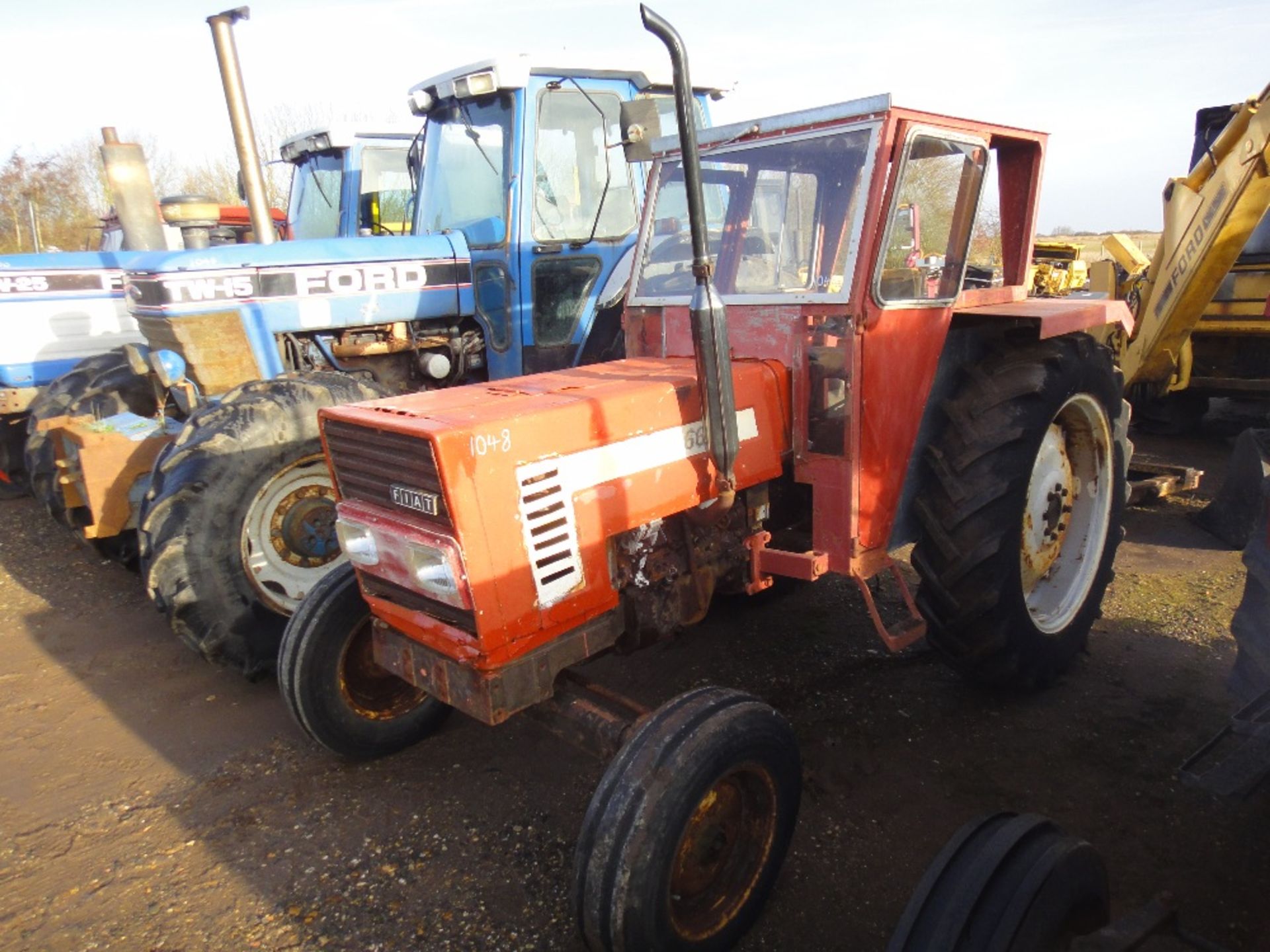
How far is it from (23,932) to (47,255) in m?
5.30

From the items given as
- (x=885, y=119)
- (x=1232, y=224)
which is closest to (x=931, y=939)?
(x=885, y=119)

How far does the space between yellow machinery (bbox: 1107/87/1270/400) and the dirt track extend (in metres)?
2.81

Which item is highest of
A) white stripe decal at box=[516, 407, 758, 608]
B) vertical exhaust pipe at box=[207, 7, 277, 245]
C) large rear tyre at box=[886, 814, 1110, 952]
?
vertical exhaust pipe at box=[207, 7, 277, 245]

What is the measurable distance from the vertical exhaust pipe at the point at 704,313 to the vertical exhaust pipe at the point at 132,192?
17.9 ft

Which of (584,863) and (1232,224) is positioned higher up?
(1232,224)

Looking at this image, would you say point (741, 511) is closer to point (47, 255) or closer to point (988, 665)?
point (988, 665)

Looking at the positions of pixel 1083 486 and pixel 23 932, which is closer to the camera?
pixel 23 932

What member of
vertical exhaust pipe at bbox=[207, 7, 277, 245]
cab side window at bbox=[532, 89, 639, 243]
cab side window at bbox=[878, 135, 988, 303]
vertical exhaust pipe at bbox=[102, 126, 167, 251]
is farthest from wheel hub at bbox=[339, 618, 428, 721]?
vertical exhaust pipe at bbox=[102, 126, 167, 251]

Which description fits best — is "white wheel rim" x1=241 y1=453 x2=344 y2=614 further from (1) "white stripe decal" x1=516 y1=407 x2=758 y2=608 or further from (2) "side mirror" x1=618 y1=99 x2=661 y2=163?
(2) "side mirror" x1=618 y1=99 x2=661 y2=163

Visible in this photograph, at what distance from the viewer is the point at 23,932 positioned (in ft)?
8.06

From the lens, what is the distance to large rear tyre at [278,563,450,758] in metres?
2.90

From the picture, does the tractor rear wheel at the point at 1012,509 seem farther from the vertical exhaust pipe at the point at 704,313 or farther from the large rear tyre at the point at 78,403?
the large rear tyre at the point at 78,403

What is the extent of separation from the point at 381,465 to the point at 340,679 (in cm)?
101

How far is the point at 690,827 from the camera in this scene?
213 cm
